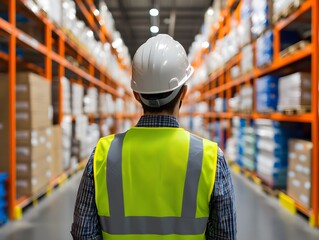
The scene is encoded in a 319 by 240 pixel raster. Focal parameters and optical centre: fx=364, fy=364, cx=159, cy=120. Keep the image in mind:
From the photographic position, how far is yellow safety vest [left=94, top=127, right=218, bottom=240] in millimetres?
1282

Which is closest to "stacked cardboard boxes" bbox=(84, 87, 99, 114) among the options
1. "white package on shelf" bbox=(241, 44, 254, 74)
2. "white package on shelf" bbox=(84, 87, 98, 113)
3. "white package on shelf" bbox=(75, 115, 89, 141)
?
"white package on shelf" bbox=(84, 87, 98, 113)

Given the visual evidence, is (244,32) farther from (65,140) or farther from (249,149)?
(65,140)

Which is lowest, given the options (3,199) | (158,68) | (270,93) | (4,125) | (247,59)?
(3,199)

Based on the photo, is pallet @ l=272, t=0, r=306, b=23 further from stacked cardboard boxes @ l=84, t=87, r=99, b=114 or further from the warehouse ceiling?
the warehouse ceiling

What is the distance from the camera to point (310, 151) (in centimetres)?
392

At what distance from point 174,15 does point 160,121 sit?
51.9ft

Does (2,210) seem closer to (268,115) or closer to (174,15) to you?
(268,115)

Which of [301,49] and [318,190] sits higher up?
[301,49]

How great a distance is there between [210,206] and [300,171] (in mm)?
3218

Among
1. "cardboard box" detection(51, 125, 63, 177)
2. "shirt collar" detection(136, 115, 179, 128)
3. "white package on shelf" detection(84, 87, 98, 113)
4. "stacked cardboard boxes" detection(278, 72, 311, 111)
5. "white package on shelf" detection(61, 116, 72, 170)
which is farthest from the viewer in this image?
"white package on shelf" detection(84, 87, 98, 113)

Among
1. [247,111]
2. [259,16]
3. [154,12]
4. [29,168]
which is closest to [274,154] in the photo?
[247,111]

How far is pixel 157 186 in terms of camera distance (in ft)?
4.23

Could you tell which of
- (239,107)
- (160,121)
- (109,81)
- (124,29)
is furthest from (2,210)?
(124,29)

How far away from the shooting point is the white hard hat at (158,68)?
A: 1.37 m
